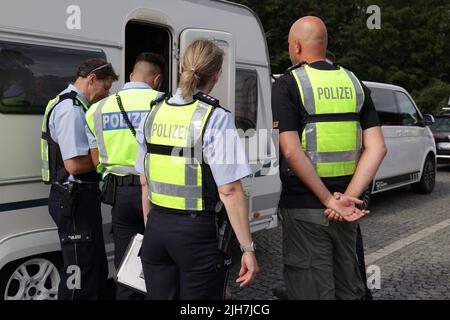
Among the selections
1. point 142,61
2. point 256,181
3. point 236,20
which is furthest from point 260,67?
point 142,61

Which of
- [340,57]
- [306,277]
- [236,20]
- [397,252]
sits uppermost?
[340,57]

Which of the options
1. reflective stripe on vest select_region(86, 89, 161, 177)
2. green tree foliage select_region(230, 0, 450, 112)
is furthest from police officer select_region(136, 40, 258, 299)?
green tree foliage select_region(230, 0, 450, 112)

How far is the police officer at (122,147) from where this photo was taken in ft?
10.8

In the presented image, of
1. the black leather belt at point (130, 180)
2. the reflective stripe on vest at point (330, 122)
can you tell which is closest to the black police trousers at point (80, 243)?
the black leather belt at point (130, 180)

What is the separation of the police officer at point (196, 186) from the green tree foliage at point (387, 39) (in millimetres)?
17264

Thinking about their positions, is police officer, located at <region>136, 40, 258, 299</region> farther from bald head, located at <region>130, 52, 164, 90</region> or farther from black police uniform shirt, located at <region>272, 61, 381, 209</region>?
bald head, located at <region>130, 52, 164, 90</region>

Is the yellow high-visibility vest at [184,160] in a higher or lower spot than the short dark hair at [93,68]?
lower

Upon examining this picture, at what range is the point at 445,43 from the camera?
85.0 feet

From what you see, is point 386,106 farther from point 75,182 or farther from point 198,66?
point 198,66

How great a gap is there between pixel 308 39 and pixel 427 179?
7872 millimetres

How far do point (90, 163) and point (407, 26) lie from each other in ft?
82.2

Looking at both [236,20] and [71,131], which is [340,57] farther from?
[71,131]

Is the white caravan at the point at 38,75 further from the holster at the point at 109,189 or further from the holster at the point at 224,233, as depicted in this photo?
the holster at the point at 224,233

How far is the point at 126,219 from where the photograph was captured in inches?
136
